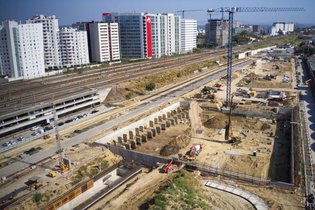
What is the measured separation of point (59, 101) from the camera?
4403 centimetres

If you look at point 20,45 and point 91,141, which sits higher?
point 20,45

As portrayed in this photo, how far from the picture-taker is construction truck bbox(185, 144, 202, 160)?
32.3 meters

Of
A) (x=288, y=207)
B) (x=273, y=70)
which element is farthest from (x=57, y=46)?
(x=288, y=207)

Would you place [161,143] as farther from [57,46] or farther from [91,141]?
[57,46]

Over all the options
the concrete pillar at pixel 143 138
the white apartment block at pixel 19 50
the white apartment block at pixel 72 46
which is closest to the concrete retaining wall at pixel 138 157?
the concrete pillar at pixel 143 138

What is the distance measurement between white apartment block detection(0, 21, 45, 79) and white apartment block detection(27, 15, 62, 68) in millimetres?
11094

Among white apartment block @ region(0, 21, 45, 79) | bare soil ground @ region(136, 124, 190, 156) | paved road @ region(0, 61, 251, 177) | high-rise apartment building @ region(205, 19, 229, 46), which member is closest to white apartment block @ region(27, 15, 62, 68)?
white apartment block @ region(0, 21, 45, 79)

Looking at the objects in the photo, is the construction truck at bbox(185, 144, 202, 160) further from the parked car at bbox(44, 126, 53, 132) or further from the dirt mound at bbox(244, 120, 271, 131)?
the parked car at bbox(44, 126, 53, 132)

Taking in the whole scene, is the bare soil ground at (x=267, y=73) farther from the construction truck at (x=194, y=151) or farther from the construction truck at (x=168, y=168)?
the construction truck at (x=168, y=168)

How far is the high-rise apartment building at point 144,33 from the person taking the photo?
107 meters

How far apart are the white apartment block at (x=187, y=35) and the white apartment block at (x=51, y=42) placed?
56.4 m

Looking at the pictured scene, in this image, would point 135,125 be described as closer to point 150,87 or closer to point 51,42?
point 150,87

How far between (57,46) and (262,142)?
70.9 meters

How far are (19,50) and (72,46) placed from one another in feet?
67.8
